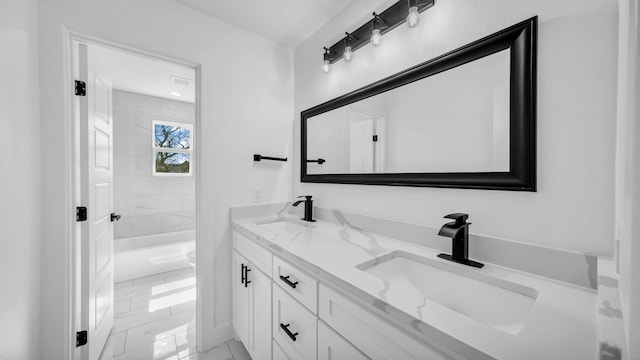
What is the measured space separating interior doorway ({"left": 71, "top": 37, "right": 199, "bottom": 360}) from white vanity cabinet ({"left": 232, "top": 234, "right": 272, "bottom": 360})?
1.60 ft

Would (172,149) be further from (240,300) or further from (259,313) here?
(259,313)

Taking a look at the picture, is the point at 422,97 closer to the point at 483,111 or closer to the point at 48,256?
the point at 483,111

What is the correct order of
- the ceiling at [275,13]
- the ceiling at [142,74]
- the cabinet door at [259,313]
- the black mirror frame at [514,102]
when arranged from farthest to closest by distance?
the ceiling at [142,74] → the ceiling at [275,13] → the cabinet door at [259,313] → the black mirror frame at [514,102]

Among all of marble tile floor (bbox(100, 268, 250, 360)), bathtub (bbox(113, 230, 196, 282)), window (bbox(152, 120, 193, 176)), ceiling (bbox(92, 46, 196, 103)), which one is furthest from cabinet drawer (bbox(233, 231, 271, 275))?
window (bbox(152, 120, 193, 176))

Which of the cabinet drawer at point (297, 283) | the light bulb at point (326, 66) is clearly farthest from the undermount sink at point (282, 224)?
the light bulb at point (326, 66)

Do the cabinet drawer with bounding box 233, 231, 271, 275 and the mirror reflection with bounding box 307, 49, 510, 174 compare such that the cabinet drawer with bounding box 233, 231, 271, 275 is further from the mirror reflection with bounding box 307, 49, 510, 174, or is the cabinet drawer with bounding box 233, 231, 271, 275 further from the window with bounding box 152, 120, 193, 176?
the window with bounding box 152, 120, 193, 176

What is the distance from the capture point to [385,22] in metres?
1.30

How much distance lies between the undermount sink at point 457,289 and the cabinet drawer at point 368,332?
91mm

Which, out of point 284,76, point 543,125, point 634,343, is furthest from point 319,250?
point 284,76

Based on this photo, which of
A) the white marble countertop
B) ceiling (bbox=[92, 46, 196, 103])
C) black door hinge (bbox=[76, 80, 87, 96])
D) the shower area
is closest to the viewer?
the white marble countertop

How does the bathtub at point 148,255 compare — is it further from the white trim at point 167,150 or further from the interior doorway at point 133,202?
the white trim at point 167,150

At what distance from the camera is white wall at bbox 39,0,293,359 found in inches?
47.7

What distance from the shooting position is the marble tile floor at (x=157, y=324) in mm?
1587

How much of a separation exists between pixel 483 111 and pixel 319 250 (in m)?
0.90
